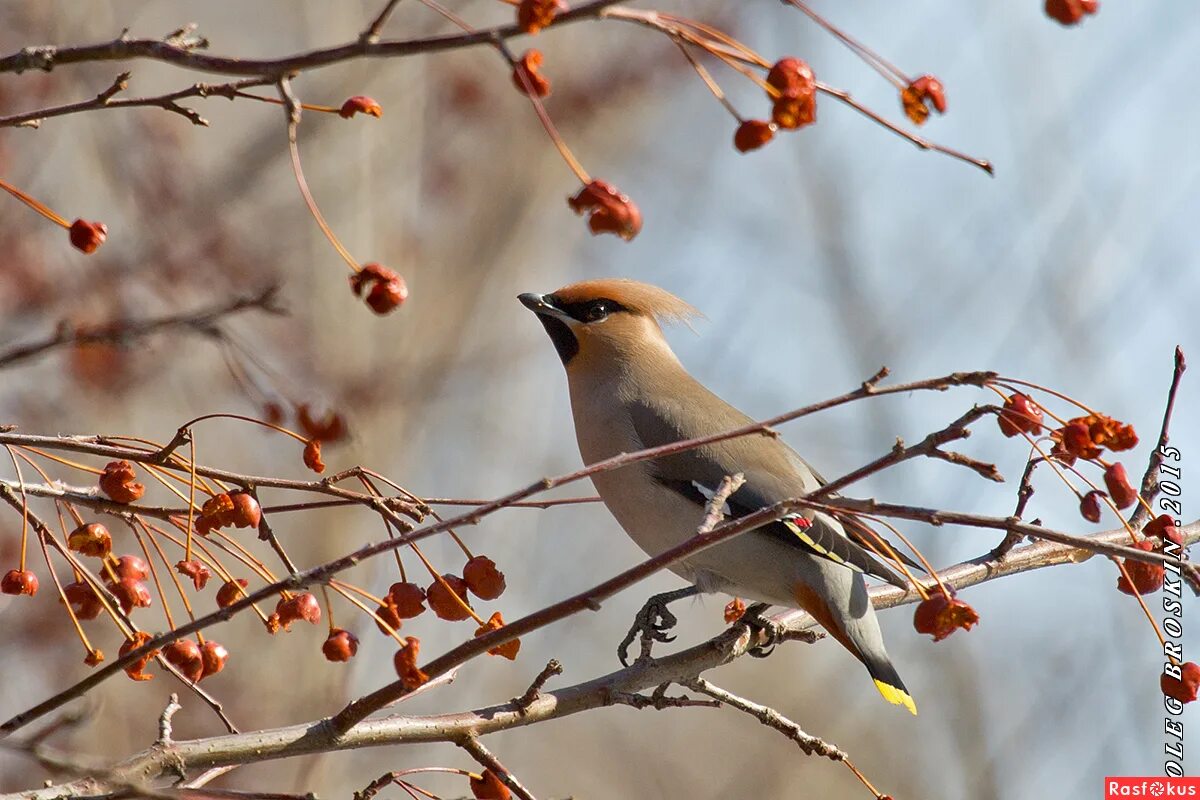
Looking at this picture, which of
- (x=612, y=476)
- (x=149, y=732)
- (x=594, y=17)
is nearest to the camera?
(x=594, y=17)

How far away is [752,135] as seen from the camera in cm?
200

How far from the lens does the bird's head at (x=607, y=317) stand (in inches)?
181

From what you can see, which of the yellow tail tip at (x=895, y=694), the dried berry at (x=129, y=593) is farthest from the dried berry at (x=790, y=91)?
the yellow tail tip at (x=895, y=694)

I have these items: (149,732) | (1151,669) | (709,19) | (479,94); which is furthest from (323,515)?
(1151,669)

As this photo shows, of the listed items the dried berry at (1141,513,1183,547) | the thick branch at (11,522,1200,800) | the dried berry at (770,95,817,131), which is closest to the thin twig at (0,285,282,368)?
the thick branch at (11,522,1200,800)

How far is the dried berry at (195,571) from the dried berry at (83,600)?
0.15 metres

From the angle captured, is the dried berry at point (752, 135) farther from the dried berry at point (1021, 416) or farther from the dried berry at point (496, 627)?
the dried berry at point (496, 627)

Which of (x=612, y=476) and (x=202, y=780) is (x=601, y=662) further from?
(x=202, y=780)

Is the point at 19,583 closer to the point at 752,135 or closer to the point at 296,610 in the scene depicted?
the point at 296,610

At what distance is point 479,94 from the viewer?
26.3 ft

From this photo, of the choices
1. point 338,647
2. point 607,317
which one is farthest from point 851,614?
point 338,647

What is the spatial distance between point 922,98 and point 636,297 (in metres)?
2.75

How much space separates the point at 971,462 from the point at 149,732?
5.98 metres

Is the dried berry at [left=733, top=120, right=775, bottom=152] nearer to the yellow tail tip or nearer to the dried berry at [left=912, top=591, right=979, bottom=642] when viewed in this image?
the dried berry at [left=912, top=591, right=979, bottom=642]
